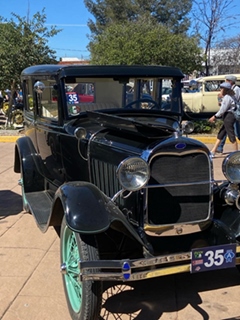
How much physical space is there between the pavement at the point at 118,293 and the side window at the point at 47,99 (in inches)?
55.9

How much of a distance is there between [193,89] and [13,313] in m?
19.8

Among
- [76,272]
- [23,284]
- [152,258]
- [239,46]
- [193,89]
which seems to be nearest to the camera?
[152,258]

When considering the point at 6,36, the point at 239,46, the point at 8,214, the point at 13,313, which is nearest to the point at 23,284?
the point at 13,313

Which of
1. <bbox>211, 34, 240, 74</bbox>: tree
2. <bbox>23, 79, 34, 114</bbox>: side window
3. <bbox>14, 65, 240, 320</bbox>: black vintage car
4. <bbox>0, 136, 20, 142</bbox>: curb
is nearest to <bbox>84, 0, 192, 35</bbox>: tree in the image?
<bbox>211, 34, 240, 74</bbox>: tree

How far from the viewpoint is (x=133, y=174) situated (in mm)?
2770

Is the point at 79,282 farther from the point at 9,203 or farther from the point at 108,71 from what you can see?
the point at 9,203

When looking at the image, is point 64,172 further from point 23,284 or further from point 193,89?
point 193,89

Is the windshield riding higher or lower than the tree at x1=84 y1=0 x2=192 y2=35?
lower

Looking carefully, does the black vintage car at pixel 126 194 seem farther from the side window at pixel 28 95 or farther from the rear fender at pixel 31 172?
the side window at pixel 28 95

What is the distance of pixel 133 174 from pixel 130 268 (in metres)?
→ 0.64

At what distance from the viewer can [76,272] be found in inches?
114

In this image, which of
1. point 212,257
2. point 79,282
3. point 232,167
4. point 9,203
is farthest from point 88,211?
point 9,203

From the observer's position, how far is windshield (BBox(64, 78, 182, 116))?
3.97 meters

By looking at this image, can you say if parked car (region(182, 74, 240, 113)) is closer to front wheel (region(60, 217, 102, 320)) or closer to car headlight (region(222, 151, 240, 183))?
car headlight (region(222, 151, 240, 183))
